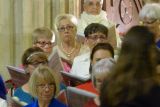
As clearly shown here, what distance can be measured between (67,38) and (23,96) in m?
0.79

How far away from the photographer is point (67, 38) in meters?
4.50

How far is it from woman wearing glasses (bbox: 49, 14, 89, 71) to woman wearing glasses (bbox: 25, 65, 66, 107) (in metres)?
0.92

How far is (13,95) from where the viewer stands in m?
3.96

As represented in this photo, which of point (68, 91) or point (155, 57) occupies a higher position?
point (155, 57)

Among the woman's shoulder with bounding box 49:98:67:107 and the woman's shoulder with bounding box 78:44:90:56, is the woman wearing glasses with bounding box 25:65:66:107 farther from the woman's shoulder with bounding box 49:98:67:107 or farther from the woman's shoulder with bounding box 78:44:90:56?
the woman's shoulder with bounding box 78:44:90:56

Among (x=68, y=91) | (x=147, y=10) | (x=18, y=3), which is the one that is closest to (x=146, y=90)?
(x=68, y=91)

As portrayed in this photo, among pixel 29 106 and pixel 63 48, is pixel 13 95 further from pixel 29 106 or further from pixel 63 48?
pixel 63 48

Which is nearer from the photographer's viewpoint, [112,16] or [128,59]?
[128,59]

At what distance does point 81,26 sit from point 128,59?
2681mm

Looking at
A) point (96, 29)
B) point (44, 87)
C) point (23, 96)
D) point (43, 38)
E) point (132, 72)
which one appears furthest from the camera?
point (43, 38)

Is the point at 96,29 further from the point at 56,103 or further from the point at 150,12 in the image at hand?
the point at 56,103

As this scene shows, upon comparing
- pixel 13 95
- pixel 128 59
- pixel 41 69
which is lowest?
pixel 13 95

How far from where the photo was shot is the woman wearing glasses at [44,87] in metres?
3.50

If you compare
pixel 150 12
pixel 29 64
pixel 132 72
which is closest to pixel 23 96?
pixel 29 64
